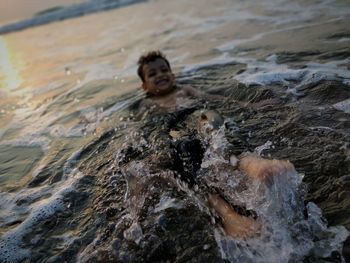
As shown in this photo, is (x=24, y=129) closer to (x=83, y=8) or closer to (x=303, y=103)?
(x=303, y=103)

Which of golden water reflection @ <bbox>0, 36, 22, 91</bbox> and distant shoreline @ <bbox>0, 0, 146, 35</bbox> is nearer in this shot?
golden water reflection @ <bbox>0, 36, 22, 91</bbox>

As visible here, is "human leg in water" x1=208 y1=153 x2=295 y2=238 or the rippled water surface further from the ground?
"human leg in water" x1=208 y1=153 x2=295 y2=238

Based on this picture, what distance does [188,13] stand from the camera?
1334 cm

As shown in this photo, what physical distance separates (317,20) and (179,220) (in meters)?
6.47

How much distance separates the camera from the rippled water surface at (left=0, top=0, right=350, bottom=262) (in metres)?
2.69

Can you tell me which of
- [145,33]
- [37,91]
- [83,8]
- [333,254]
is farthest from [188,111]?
[83,8]

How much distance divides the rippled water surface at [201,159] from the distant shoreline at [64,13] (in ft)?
53.8

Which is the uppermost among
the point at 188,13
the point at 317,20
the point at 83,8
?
the point at 317,20

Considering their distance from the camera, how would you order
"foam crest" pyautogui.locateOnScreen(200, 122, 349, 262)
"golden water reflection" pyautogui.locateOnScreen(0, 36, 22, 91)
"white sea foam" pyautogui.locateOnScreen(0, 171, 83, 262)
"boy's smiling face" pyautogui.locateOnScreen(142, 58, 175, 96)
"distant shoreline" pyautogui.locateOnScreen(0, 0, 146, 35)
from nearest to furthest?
"foam crest" pyautogui.locateOnScreen(200, 122, 349, 262)
"white sea foam" pyautogui.locateOnScreen(0, 171, 83, 262)
"boy's smiling face" pyautogui.locateOnScreen(142, 58, 175, 96)
"golden water reflection" pyautogui.locateOnScreen(0, 36, 22, 91)
"distant shoreline" pyautogui.locateOnScreen(0, 0, 146, 35)

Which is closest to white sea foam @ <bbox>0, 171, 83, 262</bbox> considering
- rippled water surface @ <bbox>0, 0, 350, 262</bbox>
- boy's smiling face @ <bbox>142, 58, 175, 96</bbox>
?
rippled water surface @ <bbox>0, 0, 350, 262</bbox>

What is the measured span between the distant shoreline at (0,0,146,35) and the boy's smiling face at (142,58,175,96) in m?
18.0

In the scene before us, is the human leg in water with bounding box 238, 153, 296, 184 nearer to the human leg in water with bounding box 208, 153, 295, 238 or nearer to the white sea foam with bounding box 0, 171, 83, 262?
the human leg in water with bounding box 208, 153, 295, 238

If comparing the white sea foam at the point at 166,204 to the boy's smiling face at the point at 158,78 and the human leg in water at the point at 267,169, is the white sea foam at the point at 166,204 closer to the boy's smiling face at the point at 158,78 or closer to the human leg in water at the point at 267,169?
the human leg in water at the point at 267,169

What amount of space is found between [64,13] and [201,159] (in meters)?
24.0
